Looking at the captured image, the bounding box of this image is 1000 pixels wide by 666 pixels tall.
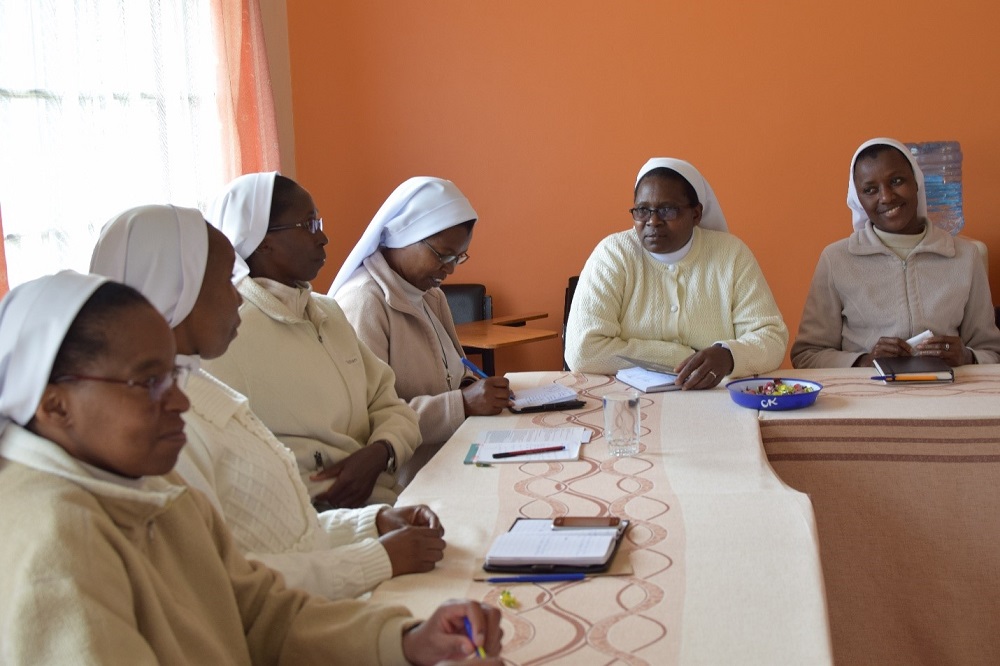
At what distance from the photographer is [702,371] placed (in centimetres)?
311

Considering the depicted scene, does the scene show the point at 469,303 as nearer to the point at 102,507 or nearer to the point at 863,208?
the point at 863,208

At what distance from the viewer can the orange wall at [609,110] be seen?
489 cm

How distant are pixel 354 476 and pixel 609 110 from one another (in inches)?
133

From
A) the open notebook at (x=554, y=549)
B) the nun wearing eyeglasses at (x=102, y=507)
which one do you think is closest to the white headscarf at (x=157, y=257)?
the nun wearing eyeglasses at (x=102, y=507)

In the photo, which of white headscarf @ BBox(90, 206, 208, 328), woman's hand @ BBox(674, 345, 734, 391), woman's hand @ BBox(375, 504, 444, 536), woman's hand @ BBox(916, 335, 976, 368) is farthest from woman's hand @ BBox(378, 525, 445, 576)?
woman's hand @ BBox(916, 335, 976, 368)

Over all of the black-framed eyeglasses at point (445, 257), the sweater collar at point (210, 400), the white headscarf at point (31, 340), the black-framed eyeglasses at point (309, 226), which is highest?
the black-framed eyeglasses at point (309, 226)

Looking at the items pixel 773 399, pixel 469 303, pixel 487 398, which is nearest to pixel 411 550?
pixel 487 398

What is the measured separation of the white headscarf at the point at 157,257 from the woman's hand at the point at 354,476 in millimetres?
855

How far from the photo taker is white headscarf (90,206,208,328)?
167 cm

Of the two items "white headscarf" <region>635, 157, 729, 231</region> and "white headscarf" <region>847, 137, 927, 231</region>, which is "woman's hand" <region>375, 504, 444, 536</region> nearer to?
"white headscarf" <region>635, 157, 729, 231</region>

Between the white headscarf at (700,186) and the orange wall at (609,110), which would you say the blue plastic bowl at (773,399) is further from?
the orange wall at (609,110)

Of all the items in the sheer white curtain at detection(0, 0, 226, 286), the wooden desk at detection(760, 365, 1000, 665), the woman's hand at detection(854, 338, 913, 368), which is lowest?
the wooden desk at detection(760, 365, 1000, 665)

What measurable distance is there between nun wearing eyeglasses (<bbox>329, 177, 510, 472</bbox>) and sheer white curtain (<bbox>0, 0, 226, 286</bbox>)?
3.87 feet

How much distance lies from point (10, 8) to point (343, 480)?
2162 mm
